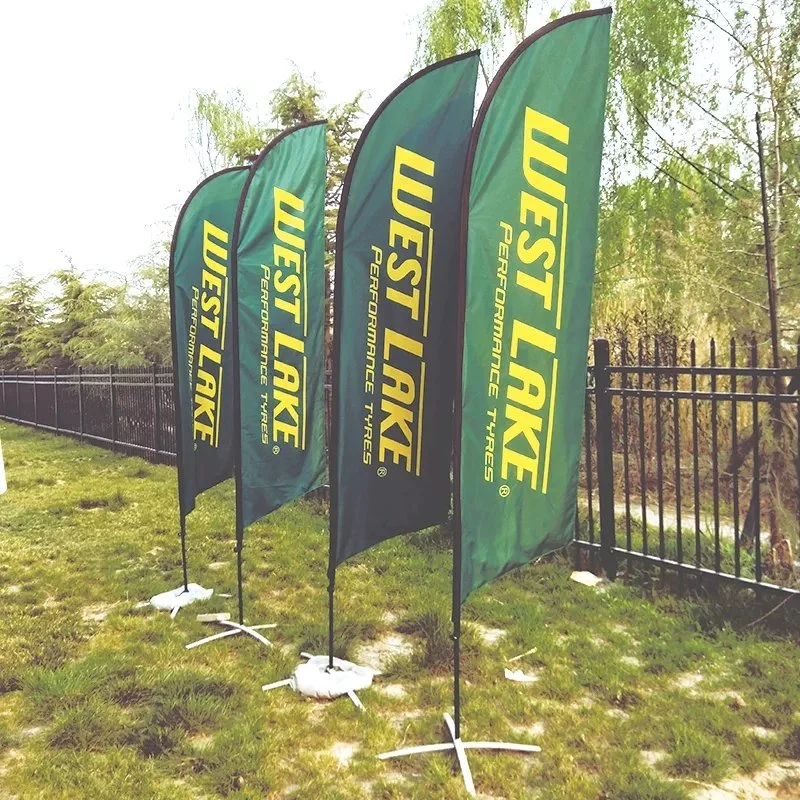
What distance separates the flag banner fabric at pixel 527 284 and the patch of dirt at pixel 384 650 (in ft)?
4.50

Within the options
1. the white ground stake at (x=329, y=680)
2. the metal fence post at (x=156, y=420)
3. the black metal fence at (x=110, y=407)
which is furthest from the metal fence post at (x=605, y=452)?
the metal fence post at (x=156, y=420)

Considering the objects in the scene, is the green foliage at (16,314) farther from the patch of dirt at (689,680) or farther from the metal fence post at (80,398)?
the patch of dirt at (689,680)

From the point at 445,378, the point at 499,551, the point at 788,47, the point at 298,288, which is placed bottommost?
the point at 499,551

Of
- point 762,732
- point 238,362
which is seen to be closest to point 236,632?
point 238,362

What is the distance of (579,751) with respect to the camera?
3115mm

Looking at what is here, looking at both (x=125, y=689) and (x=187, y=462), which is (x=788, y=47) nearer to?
(x=187, y=462)

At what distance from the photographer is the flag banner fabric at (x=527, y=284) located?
9.44 ft

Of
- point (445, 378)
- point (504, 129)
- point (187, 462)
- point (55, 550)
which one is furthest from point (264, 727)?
point (55, 550)

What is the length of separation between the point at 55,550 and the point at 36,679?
10.2 ft

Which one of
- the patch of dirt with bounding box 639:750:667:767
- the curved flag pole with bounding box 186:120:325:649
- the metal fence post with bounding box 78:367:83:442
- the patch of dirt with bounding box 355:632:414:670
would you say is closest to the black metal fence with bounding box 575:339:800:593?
the patch of dirt with bounding box 639:750:667:767

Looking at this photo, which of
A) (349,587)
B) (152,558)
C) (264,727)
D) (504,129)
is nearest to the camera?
(504,129)

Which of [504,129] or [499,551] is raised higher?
[504,129]

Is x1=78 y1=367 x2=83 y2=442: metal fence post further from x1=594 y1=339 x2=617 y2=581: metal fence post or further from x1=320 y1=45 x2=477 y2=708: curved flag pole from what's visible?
x1=320 y1=45 x2=477 y2=708: curved flag pole

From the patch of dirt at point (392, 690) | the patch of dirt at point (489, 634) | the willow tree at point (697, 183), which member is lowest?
the patch of dirt at point (392, 690)
